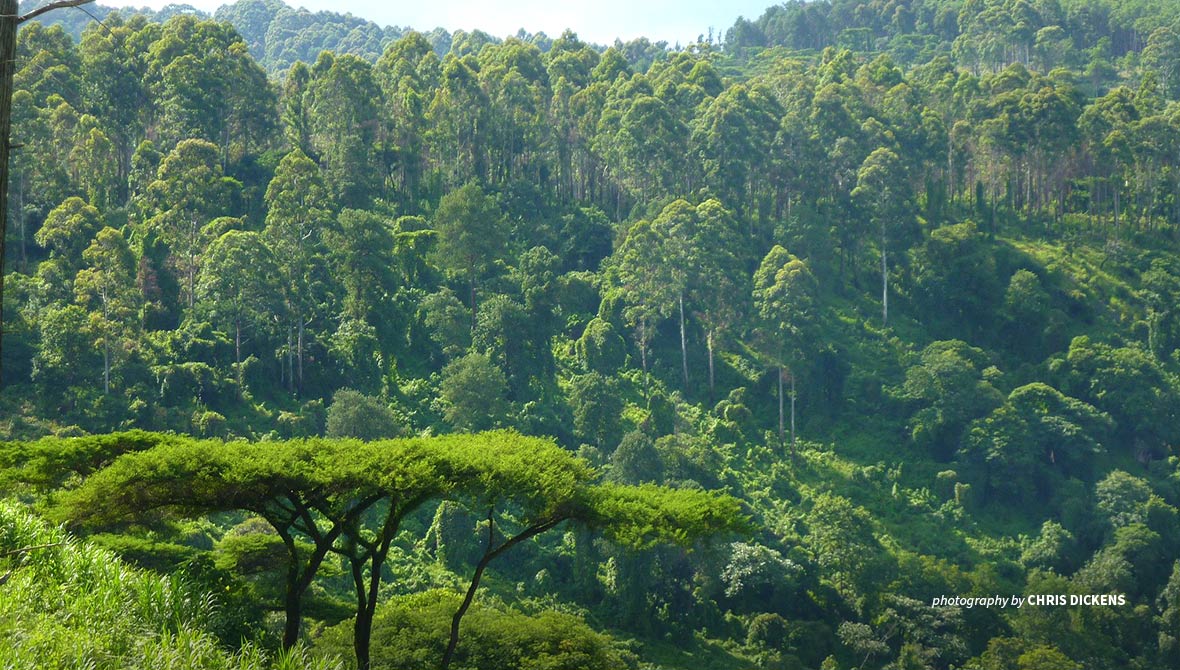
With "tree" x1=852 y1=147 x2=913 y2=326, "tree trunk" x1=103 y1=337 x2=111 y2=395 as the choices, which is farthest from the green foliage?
"tree" x1=852 y1=147 x2=913 y2=326

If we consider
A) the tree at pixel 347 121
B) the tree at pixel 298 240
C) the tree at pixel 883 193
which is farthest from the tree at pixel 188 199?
the tree at pixel 883 193

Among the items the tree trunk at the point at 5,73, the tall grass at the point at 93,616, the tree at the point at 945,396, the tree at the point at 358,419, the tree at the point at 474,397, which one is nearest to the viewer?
the tree trunk at the point at 5,73

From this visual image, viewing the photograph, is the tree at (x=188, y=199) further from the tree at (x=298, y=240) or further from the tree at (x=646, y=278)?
the tree at (x=646, y=278)

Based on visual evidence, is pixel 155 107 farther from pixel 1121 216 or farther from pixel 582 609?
pixel 1121 216

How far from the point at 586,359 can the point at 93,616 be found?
4009 cm

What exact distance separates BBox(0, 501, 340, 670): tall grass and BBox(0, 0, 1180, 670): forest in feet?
0.31

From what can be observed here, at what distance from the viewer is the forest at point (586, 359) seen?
79.0 ft

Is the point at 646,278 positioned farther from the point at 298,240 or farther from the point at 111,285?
the point at 111,285

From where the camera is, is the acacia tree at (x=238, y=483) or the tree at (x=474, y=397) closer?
the acacia tree at (x=238, y=483)

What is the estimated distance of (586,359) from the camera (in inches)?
2076

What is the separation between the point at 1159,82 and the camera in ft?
307

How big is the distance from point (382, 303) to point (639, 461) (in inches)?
586

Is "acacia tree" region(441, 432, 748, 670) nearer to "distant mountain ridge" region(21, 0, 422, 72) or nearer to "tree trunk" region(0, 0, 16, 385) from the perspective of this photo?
"tree trunk" region(0, 0, 16, 385)

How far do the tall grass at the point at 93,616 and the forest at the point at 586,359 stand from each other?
10 cm
